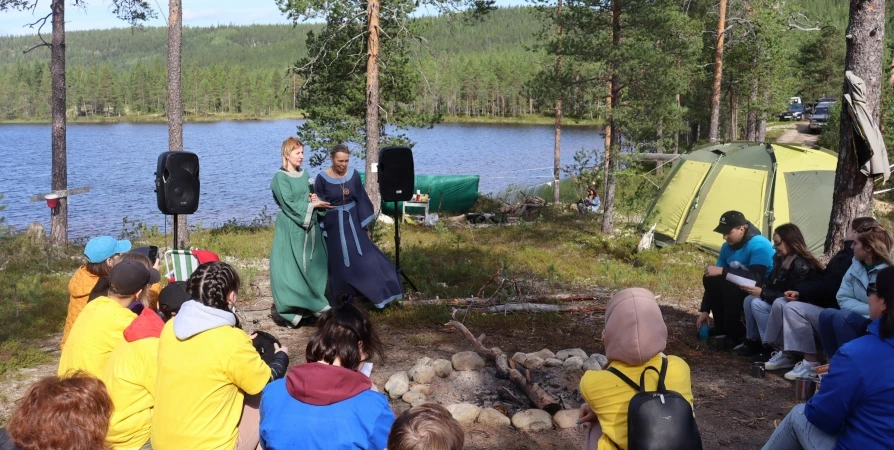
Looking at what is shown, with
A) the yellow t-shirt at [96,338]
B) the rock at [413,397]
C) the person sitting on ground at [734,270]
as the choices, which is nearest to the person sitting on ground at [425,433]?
the yellow t-shirt at [96,338]

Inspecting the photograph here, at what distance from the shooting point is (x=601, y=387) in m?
2.71

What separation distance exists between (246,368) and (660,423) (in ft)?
5.44

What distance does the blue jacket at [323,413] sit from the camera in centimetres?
255

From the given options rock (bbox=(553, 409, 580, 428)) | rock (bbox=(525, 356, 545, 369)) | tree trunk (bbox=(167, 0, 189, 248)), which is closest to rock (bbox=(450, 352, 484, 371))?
rock (bbox=(525, 356, 545, 369))

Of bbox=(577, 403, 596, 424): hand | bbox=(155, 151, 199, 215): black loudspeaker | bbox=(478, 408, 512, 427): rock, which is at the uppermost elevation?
bbox=(155, 151, 199, 215): black loudspeaker

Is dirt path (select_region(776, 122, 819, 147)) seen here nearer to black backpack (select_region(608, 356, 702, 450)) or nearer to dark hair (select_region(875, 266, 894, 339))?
dark hair (select_region(875, 266, 894, 339))

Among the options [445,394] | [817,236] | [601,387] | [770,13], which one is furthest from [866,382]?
[770,13]

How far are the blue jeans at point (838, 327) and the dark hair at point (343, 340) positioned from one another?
3.15m

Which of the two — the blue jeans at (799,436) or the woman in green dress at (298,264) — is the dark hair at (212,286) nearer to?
the blue jeans at (799,436)

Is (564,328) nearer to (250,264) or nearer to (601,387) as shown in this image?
(601,387)

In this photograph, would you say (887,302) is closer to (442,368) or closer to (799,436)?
(799,436)

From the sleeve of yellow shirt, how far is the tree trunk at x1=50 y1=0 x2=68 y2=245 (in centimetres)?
1060

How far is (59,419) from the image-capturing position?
7.35 feet

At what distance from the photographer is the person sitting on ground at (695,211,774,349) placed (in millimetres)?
5945
